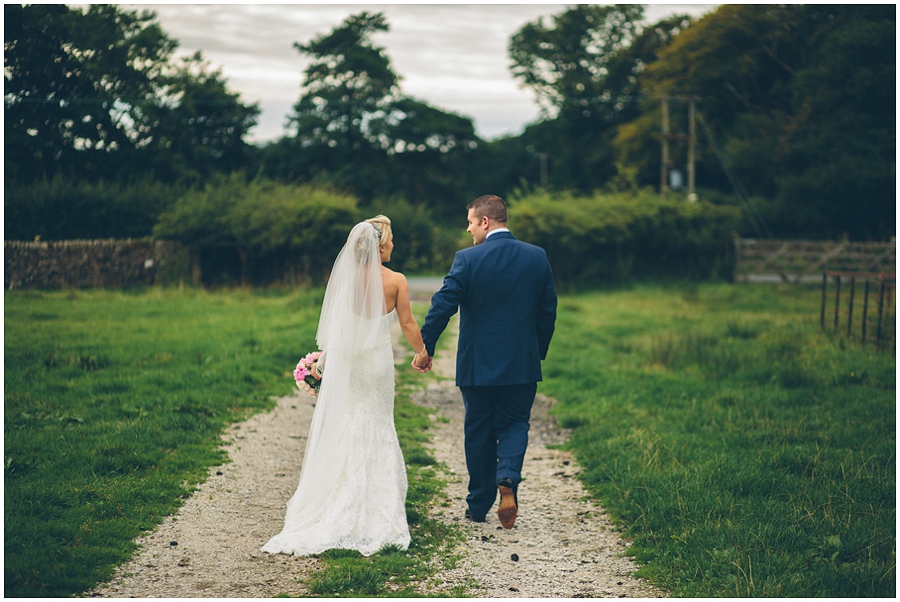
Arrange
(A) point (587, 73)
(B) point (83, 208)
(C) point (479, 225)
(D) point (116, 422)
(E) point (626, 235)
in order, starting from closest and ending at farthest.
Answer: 1. (C) point (479, 225)
2. (D) point (116, 422)
3. (B) point (83, 208)
4. (E) point (626, 235)
5. (A) point (587, 73)

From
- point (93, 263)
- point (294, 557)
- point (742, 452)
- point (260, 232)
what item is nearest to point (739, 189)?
point (260, 232)

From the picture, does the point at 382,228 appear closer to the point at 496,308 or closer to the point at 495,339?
the point at 496,308

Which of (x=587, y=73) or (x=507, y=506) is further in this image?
(x=587, y=73)

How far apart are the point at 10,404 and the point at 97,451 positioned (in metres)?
2.16

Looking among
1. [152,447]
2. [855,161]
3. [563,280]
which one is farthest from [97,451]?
[855,161]

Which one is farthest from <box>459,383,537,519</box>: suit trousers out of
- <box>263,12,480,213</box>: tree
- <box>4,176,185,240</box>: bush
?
<box>263,12,480,213</box>: tree

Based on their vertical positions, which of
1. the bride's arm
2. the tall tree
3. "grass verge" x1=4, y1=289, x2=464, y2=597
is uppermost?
the tall tree

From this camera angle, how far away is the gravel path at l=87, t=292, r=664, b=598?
4.39 metres

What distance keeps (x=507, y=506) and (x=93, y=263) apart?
18727 mm

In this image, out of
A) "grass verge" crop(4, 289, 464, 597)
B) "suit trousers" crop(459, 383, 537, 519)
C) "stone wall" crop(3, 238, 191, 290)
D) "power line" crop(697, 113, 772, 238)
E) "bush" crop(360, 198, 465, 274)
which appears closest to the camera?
"grass verge" crop(4, 289, 464, 597)

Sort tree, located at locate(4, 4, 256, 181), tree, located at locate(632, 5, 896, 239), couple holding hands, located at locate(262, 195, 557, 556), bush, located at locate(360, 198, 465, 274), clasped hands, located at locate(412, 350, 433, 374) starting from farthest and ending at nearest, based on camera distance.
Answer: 1. tree, located at locate(632, 5, 896, 239)
2. bush, located at locate(360, 198, 465, 274)
3. tree, located at locate(4, 4, 256, 181)
4. clasped hands, located at locate(412, 350, 433, 374)
5. couple holding hands, located at locate(262, 195, 557, 556)

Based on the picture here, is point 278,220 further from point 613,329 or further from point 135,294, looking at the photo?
point 613,329

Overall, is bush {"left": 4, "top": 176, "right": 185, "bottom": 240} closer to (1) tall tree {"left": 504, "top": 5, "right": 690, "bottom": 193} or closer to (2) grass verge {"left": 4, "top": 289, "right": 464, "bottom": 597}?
(2) grass verge {"left": 4, "top": 289, "right": 464, "bottom": 597}

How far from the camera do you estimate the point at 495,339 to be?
5477 millimetres
